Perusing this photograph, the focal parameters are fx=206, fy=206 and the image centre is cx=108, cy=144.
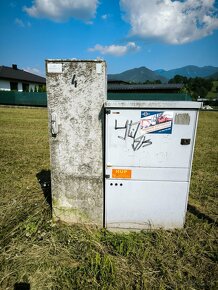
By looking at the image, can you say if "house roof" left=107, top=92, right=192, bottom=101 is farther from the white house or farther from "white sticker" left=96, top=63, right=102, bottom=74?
"white sticker" left=96, top=63, right=102, bottom=74

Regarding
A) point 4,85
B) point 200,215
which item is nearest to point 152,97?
point 4,85

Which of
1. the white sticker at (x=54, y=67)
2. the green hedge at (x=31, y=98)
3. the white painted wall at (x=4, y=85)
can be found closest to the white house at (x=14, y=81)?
the white painted wall at (x=4, y=85)

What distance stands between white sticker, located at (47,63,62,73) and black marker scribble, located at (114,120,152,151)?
0.96m

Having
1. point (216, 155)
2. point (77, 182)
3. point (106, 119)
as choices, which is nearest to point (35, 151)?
point (77, 182)

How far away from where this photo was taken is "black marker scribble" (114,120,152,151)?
2.50 meters

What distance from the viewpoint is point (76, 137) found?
2.66 metres

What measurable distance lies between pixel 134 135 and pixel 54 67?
1.26m

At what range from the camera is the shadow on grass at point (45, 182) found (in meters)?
3.54

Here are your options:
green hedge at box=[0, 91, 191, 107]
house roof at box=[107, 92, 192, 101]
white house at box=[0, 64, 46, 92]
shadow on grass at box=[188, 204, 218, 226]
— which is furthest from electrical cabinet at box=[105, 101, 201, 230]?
white house at box=[0, 64, 46, 92]

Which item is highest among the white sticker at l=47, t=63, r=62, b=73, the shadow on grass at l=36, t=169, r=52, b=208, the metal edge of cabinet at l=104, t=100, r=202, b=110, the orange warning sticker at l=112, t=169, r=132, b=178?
the white sticker at l=47, t=63, r=62, b=73

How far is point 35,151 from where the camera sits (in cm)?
630

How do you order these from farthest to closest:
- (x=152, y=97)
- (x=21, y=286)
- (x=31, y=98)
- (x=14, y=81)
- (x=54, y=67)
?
(x=14, y=81) < (x=152, y=97) < (x=31, y=98) < (x=54, y=67) < (x=21, y=286)

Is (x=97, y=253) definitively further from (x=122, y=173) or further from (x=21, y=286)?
(x=122, y=173)

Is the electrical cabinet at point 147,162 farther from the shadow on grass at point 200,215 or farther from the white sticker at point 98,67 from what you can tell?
the shadow on grass at point 200,215
